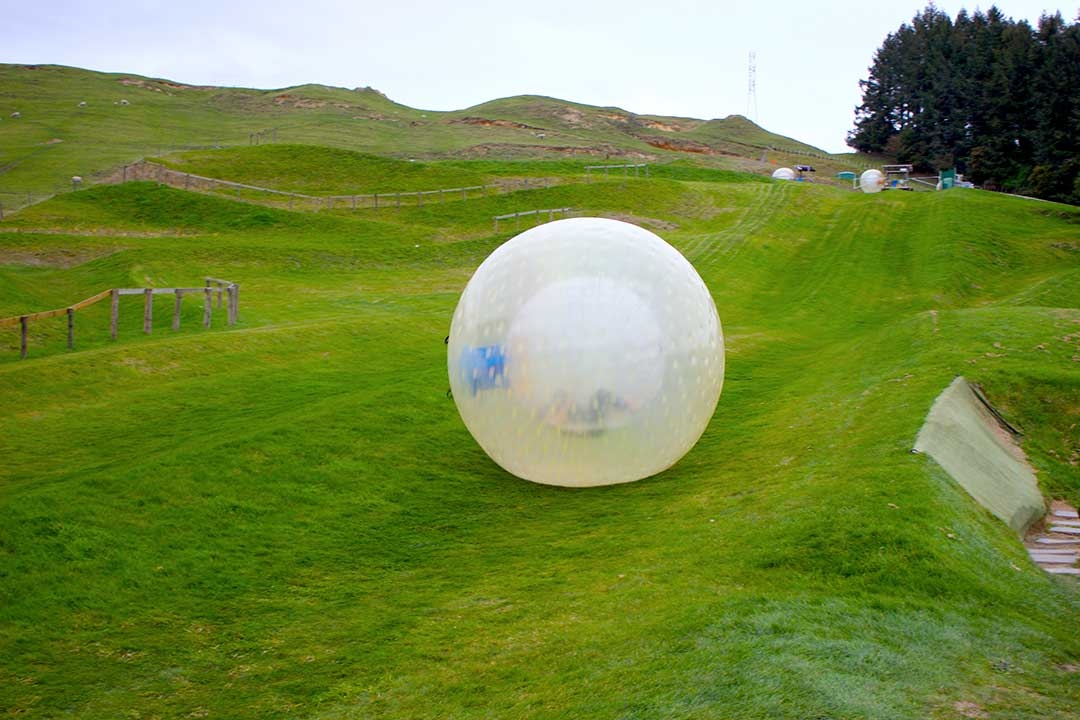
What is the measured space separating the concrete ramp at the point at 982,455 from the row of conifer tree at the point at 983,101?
34.0 meters

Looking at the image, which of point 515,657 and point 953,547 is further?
point 953,547

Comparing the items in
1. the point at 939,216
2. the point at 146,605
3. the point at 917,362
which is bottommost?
the point at 146,605

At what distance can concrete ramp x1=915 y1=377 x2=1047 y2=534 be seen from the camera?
44.4 feet

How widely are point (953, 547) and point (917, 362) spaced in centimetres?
1090

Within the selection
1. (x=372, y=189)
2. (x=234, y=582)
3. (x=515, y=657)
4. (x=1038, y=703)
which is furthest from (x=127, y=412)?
(x=372, y=189)

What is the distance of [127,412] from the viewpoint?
1850cm

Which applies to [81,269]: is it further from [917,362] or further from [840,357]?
[917,362]

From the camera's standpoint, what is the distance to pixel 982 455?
49.1ft

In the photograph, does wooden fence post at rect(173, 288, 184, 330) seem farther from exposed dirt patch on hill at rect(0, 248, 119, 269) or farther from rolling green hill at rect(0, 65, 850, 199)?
rolling green hill at rect(0, 65, 850, 199)

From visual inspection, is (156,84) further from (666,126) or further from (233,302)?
(233,302)

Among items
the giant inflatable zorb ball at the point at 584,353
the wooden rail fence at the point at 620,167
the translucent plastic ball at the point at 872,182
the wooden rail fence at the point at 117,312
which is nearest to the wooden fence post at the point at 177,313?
the wooden rail fence at the point at 117,312

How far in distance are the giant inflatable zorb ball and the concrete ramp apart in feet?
12.7

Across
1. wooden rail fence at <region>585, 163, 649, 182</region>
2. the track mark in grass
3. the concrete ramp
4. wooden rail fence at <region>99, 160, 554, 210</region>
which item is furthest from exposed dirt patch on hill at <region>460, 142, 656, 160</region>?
the track mark in grass

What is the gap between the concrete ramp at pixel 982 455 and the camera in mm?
13539
